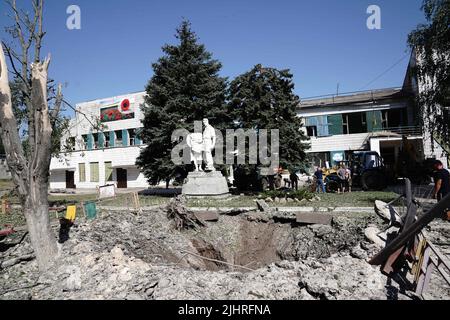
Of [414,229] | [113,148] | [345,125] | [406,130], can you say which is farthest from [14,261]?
[406,130]

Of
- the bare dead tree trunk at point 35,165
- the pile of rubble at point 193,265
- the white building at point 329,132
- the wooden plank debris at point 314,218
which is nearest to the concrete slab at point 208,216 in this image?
the pile of rubble at point 193,265

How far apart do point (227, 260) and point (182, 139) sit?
32.6 feet

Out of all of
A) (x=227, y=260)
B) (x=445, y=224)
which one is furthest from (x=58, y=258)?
(x=445, y=224)

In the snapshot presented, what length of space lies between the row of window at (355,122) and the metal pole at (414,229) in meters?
21.7

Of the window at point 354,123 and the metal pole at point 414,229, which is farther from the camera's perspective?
the window at point 354,123

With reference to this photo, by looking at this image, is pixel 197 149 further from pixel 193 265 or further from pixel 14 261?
pixel 14 261

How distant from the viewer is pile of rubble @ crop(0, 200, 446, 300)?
445 cm

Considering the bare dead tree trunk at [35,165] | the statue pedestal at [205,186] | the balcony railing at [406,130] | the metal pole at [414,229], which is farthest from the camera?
the balcony railing at [406,130]

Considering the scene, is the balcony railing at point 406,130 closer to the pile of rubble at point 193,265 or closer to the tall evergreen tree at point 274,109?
the tall evergreen tree at point 274,109

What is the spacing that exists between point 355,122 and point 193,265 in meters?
21.4

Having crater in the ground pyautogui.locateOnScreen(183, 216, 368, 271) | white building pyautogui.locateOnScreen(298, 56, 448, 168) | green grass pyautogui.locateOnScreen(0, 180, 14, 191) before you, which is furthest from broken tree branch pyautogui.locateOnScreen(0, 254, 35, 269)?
green grass pyautogui.locateOnScreen(0, 180, 14, 191)

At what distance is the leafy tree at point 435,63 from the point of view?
10116mm
